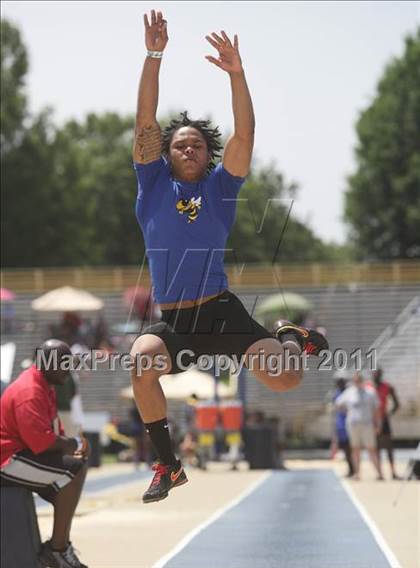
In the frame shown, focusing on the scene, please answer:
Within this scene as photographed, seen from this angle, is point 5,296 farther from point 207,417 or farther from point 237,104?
point 237,104

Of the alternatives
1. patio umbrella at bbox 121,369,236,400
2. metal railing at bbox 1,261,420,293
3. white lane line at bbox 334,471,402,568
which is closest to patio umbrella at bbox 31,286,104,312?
patio umbrella at bbox 121,369,236,400

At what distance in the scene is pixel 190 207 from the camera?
7.18 meters

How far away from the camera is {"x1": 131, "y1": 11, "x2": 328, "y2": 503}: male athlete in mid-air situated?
7125mm

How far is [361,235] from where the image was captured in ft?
194

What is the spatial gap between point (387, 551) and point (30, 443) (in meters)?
3.56

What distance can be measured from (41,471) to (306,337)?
1864 mm

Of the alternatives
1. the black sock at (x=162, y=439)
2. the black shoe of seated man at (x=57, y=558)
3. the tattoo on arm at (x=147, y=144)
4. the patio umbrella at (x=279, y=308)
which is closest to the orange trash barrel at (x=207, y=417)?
the patio umbrella at (x=279, y=308)

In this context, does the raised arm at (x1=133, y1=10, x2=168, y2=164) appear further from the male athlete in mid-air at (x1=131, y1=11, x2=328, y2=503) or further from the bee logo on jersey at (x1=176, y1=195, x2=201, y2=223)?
the bee logo on jersey at (x1=176, y1=195, x2=201, y2=223)

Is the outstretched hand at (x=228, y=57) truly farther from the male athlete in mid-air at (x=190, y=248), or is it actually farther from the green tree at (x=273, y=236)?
the green tree at (x=273, y=236)

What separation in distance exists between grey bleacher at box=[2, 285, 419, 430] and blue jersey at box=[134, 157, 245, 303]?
104 ft

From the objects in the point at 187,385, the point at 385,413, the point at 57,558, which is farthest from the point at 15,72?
the point at 57,558

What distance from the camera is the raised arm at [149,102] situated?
7.24 metres

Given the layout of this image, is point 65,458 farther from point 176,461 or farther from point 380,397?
point 380,397

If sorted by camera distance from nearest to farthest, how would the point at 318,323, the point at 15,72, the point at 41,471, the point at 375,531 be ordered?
the point at 41,471 < the point at 375,531 < the point at 318,323 < the point at 15,72
